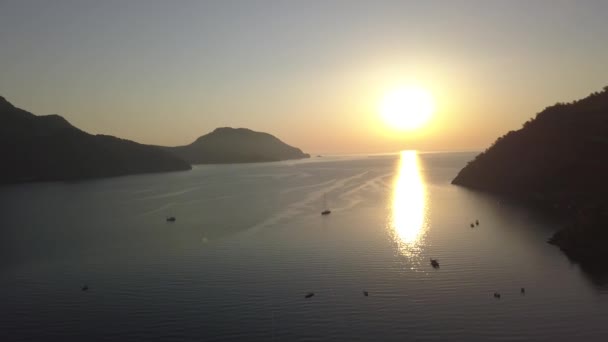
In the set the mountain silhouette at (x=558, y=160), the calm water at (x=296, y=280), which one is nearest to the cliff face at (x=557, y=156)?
the mountain silhouette at (x=558, y=160)

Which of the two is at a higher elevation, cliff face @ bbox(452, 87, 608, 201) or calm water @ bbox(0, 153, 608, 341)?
cliff face @ bbox(452, 87, 608, 201)

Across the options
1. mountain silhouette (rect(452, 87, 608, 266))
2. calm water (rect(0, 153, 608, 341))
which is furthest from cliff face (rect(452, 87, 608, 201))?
calm water (rect(0, 153, 608, 341))

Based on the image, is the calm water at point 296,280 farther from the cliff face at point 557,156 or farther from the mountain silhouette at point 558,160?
the cliff face at point 557,156

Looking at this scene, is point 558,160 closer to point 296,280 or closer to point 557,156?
point 557,156

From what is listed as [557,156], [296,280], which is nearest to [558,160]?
[557,156]

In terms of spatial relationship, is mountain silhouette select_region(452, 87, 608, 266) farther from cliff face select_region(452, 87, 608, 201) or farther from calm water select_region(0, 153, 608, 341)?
calm water select_region(0, 153, 608, 341)
